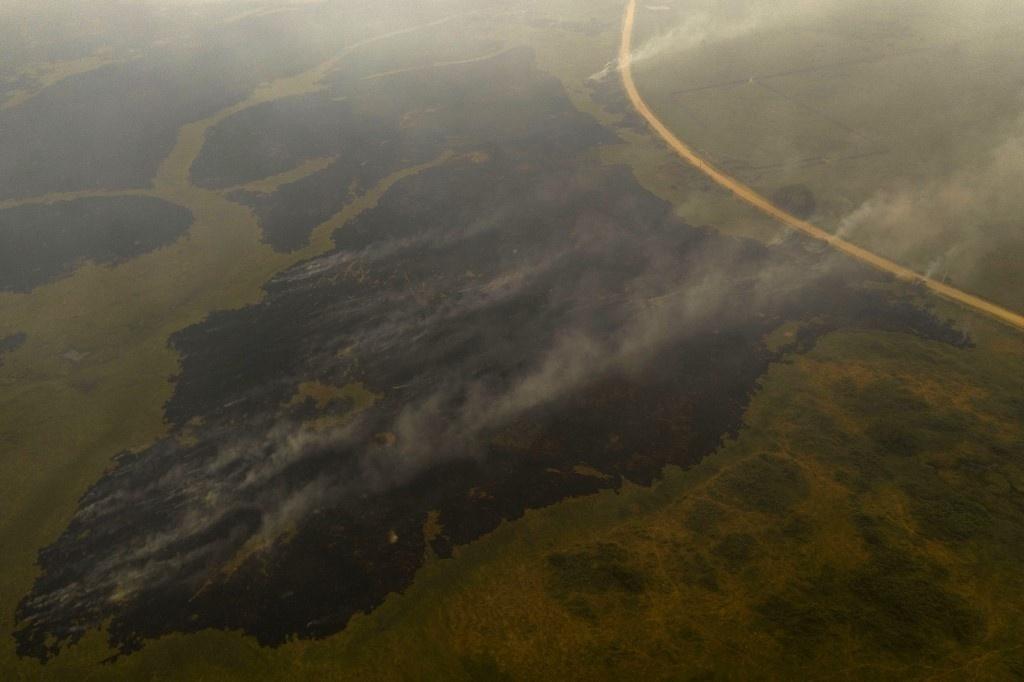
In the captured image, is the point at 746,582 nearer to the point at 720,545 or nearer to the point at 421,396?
the point at 720,545

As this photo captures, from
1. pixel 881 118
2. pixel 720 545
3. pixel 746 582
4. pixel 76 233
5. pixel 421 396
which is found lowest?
pixel 746 582

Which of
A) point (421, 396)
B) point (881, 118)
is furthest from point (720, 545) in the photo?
point (881, 118)

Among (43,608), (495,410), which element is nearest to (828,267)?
(495,410)

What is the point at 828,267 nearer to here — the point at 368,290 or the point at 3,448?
the point at 368,290

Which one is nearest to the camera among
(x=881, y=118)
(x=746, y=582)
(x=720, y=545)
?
(x=746, y=582)

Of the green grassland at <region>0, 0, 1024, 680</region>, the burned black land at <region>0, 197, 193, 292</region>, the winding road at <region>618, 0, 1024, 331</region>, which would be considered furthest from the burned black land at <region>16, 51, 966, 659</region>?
the burned black land at <region>0, 197, 193, 292</region>

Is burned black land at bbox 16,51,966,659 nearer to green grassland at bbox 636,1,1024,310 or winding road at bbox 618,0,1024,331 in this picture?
winding road at bbox 618,0,1024,331
